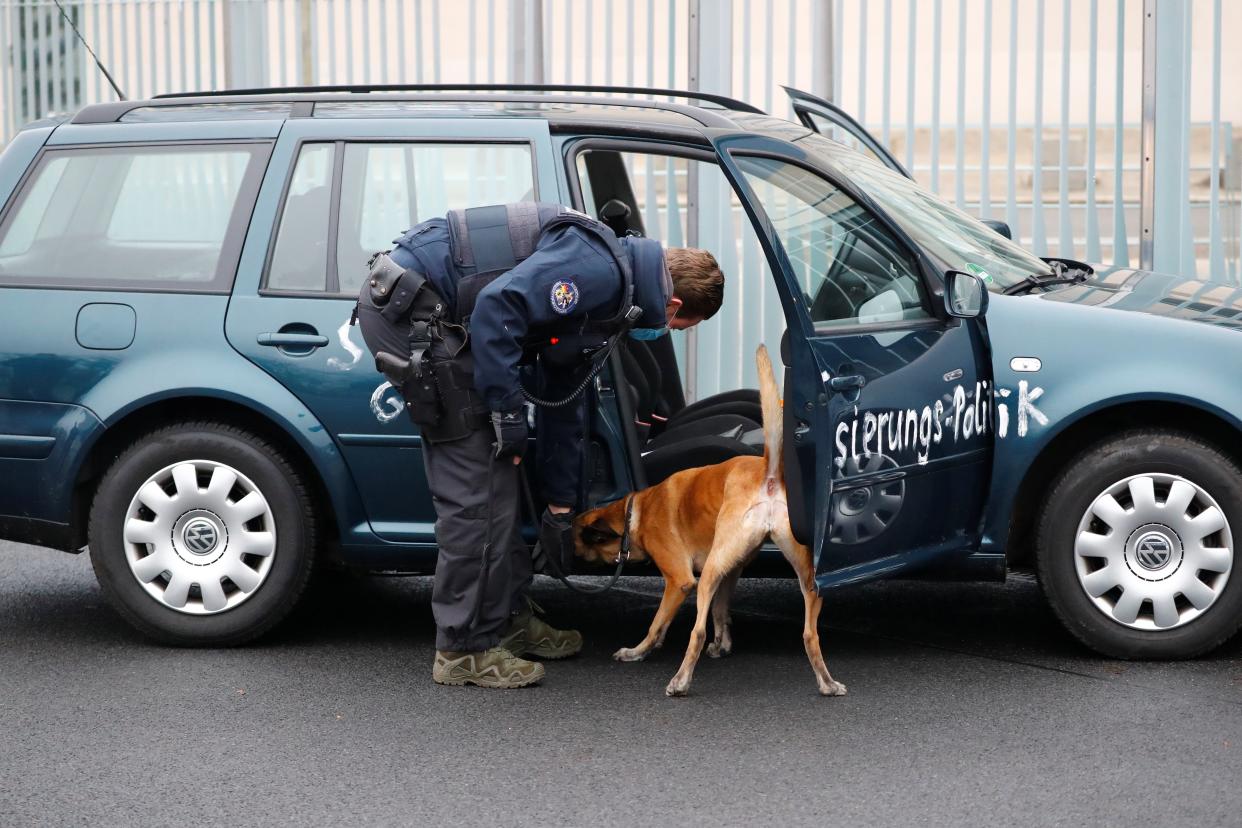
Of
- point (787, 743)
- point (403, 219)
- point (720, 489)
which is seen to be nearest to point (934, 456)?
point (720, 489)

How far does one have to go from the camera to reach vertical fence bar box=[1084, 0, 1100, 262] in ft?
26.1

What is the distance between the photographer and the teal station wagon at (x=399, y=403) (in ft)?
14.6

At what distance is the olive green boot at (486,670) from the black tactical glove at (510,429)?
2.23 feet

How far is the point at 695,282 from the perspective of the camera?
14.8 feet

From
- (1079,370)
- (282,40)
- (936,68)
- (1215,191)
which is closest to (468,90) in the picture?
(1079,370)

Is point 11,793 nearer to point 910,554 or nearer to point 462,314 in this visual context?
point 462,314

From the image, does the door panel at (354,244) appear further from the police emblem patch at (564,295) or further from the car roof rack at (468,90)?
the police emblem patch at (564,295)

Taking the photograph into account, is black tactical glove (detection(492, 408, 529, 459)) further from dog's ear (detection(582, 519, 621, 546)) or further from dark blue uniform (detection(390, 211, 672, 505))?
dog's ear (detection(582, 519, 621, 546))

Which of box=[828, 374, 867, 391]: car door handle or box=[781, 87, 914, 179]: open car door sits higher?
box=[781, 87, 914, 179]: open car door

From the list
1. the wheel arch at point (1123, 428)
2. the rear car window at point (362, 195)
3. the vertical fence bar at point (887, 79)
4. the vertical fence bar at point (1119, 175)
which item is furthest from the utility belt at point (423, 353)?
the vertical fence bar at point (1119, 175)

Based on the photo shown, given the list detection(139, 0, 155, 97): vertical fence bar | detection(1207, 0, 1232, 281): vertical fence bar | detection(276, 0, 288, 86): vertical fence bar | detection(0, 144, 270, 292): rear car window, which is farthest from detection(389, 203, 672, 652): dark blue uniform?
detection(139, 0, 155, 97): vertical fence bar

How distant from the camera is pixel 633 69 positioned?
845 centimetres

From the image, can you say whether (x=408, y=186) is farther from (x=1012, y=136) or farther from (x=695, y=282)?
(x=1012, y=136)

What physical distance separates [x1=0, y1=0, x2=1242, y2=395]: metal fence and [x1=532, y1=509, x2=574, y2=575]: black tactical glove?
11.5ft
